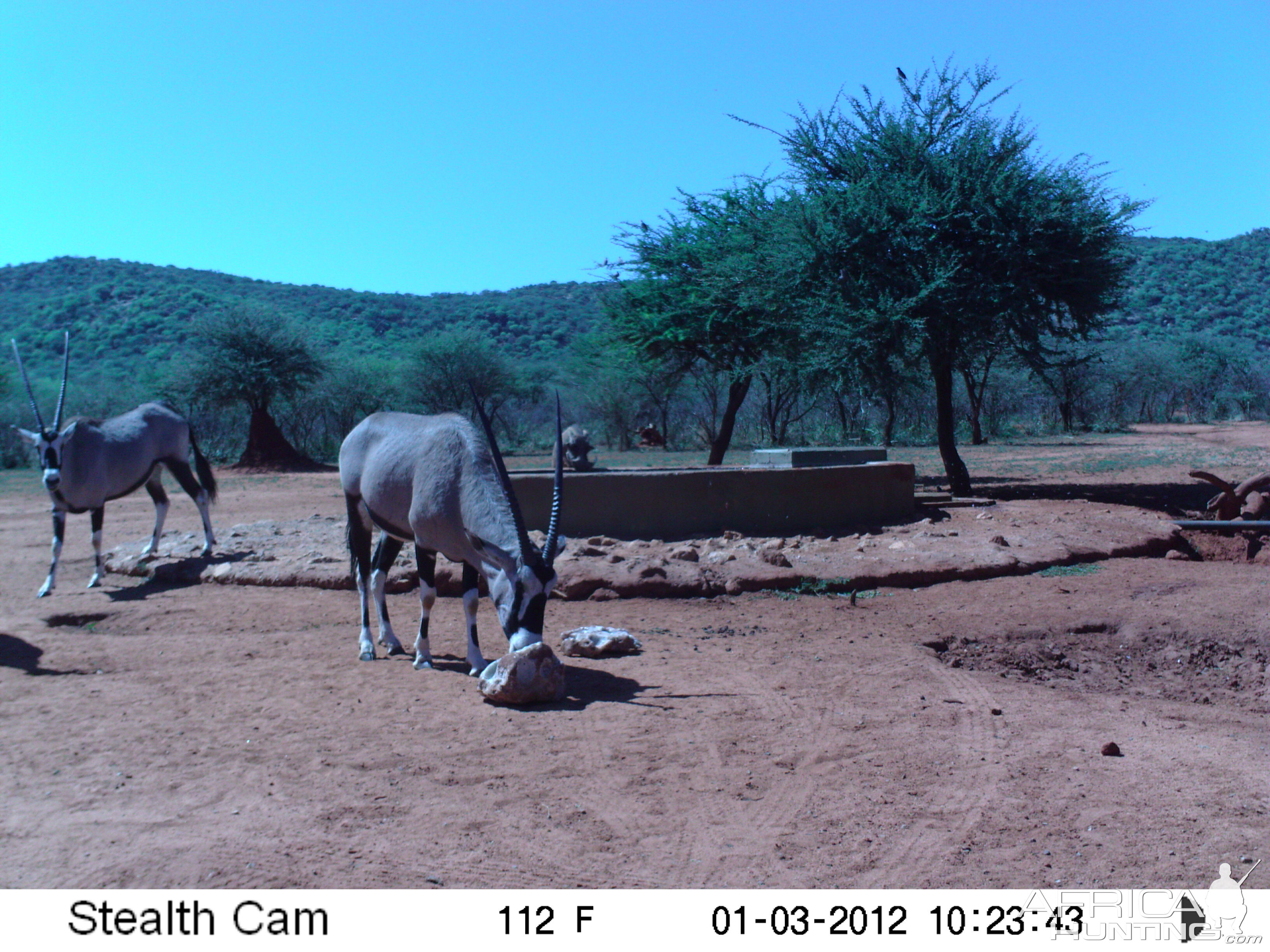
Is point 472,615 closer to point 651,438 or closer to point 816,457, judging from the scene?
point 816,457

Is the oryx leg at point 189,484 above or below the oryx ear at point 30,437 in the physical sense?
below

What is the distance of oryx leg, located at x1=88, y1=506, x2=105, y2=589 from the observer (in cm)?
968

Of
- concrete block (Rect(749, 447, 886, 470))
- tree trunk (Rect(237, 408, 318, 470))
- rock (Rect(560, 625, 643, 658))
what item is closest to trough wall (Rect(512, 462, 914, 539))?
concrete block (Rect(749, 447, 886, 470))

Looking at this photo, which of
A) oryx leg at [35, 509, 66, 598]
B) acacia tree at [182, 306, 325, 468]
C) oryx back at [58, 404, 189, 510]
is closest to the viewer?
oryx leg at [35, 509, 66, 598]

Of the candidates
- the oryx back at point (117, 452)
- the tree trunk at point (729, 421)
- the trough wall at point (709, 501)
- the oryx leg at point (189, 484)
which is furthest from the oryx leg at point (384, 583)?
the tree trunk at point (729, 421)

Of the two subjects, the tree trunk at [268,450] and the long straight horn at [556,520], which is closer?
the long straight horn at [556,520]

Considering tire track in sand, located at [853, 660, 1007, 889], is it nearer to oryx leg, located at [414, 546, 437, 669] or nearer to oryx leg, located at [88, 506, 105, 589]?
oryx leg, located at [414, 546, 437, 669]

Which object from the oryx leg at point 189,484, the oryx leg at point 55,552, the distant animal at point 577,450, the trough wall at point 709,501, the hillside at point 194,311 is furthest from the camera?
the hillside at point 194,311

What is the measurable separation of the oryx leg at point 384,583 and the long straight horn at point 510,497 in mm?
1598

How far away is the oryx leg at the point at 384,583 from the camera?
22.5 feet

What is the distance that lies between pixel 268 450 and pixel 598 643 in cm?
2612

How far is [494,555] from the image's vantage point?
566 centimetres

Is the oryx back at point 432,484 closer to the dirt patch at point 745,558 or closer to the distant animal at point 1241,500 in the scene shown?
the dirt patch at point 745,558

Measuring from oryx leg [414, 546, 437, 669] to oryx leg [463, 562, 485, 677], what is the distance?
290 millimetres
